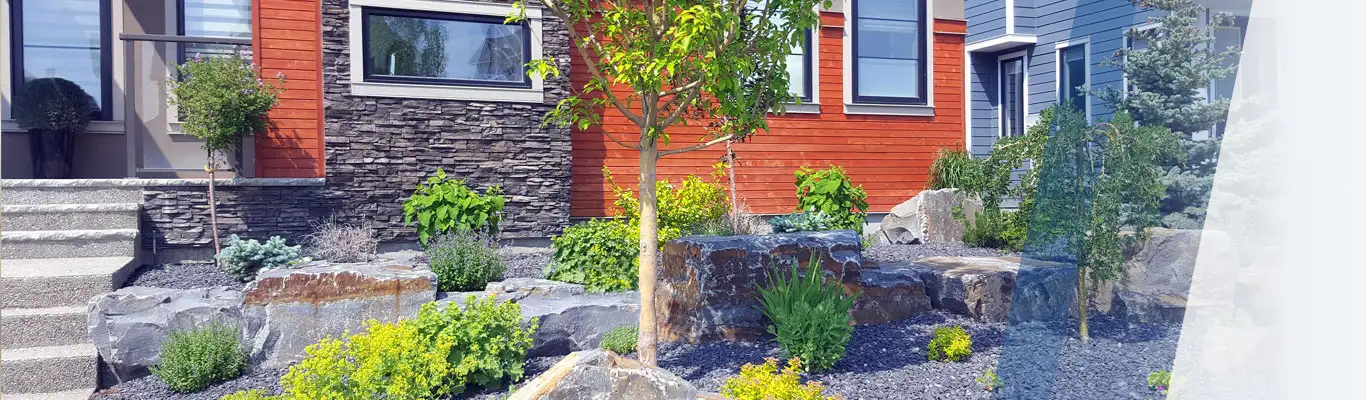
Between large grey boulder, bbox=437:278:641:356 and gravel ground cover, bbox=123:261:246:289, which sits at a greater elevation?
gravel ground cover, bbox=123:261:246:289

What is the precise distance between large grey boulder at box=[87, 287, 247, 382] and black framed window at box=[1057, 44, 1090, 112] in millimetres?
4639

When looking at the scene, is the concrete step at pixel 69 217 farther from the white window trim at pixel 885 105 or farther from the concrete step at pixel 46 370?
the white window trim at pixel 885 105

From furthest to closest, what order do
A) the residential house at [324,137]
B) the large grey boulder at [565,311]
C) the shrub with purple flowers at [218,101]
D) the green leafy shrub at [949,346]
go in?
the shrub with purple flowers at [218,101] → the residential house at [324,137] → the large grey boulder at [565,311] → the green leafy shrub at [949,346]

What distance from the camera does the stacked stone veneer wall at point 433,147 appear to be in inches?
274

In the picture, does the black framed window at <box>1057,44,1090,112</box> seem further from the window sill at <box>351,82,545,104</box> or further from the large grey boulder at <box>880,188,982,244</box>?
the large grey boulder at <box>880,188,982,244</box>

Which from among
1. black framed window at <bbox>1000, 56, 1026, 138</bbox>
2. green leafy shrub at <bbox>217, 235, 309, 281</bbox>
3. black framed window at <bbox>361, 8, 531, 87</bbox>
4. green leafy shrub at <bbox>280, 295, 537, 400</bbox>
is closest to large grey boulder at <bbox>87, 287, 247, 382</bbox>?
green leafy shrub at <bbox>217, 235, 309, 281</bbox>

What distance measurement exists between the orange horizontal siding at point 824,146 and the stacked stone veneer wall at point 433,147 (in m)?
0.62

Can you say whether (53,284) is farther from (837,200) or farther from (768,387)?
(837,200)

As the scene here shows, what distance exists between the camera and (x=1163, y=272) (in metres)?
1.63

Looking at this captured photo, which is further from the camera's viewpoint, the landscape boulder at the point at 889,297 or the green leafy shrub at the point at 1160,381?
the landscape boulder at the point at 889,297

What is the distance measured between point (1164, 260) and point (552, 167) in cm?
632

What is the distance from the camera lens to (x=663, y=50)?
11.5 feet

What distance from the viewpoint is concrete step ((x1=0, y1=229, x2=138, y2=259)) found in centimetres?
585

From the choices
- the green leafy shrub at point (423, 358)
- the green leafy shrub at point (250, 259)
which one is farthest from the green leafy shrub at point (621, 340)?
the green leafy shrub at point (250, 259)
